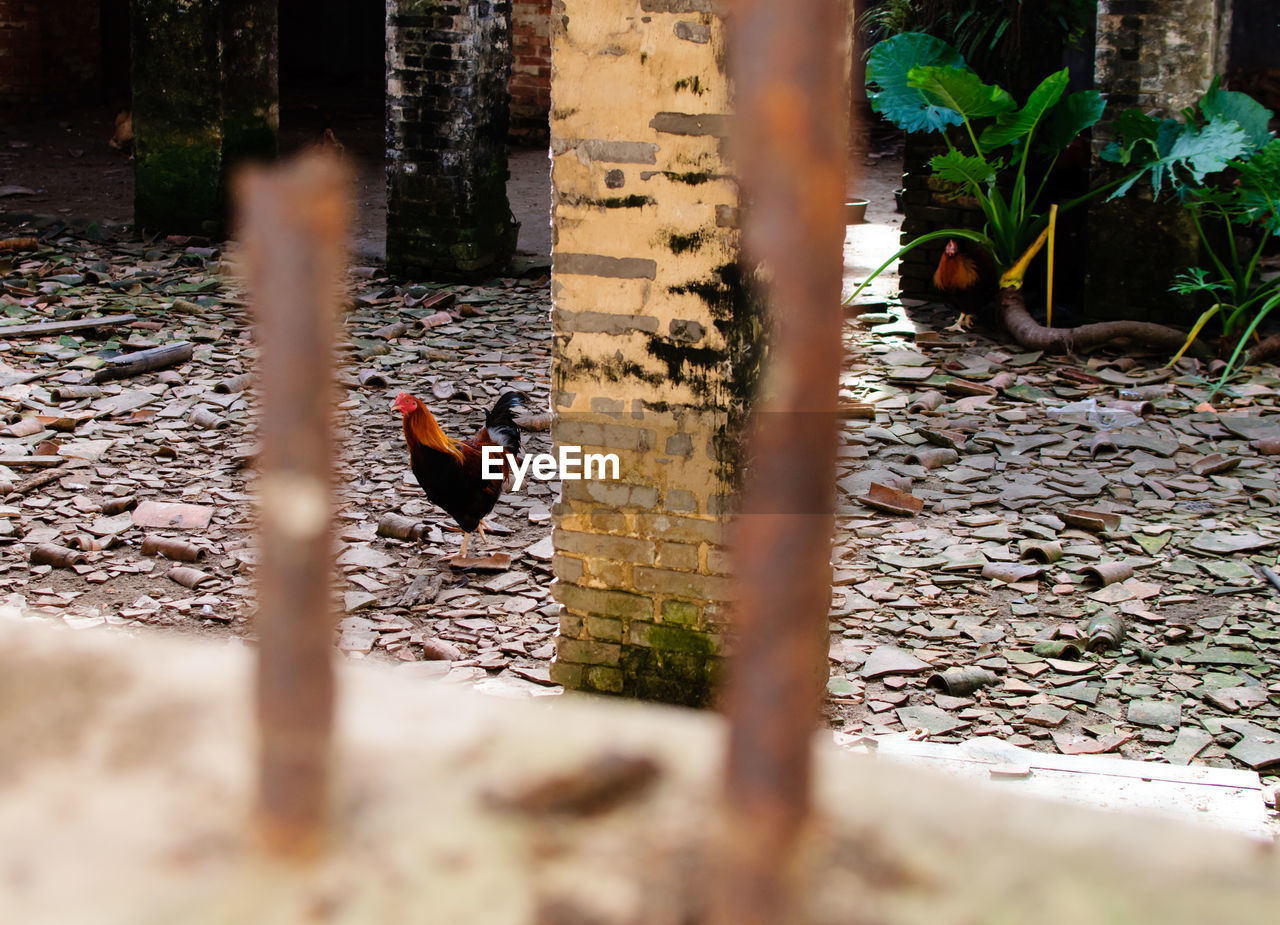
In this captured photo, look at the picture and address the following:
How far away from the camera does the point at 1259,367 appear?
8.23 meters

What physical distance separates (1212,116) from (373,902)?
8.75 metres

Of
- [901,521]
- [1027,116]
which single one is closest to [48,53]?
[1027,116]

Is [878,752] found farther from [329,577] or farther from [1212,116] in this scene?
[1212,116]

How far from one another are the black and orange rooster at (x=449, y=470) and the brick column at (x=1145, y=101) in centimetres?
529

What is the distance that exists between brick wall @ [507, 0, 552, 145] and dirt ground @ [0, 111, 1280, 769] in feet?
21.9

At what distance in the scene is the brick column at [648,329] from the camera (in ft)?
12.3

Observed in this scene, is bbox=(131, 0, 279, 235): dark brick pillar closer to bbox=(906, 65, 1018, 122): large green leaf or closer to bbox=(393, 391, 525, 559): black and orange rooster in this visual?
bbox=(906, 65, 1018, 122): large green leaf

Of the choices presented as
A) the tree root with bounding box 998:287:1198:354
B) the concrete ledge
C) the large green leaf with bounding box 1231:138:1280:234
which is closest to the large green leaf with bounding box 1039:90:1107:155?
the large green leaf with bounding box 1231:138:1280:234

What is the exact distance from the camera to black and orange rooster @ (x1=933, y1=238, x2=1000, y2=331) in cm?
923

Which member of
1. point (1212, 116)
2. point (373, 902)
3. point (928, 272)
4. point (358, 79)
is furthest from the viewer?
point (358, 79)

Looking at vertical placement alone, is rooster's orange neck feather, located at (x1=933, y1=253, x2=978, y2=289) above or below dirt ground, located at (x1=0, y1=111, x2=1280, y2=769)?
above

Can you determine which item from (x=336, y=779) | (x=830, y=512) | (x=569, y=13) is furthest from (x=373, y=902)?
(x=569, y=13)

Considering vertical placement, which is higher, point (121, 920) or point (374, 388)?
point (121, 920)

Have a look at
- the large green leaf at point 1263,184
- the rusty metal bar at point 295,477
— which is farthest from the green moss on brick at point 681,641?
the large green leaf at point 1263,184
